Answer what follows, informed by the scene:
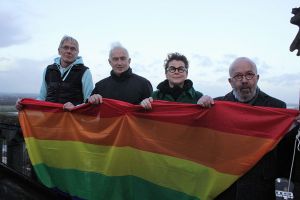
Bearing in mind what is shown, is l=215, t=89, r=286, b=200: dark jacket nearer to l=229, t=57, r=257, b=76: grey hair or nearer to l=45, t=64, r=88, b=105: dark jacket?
l=229, t=57, r=257, b=76: grey hair

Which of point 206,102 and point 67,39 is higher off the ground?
point 67,39

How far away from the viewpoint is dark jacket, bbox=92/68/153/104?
17.5ft

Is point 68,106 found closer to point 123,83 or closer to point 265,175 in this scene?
point 123,83

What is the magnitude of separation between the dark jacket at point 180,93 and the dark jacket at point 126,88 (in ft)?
1.60

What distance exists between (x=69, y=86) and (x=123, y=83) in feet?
2.59

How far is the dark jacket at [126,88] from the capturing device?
5.32 meters

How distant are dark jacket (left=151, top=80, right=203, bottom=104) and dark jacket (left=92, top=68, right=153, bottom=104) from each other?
489 mm

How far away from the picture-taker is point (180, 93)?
4836mm

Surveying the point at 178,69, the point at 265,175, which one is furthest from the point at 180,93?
the point at 265,175

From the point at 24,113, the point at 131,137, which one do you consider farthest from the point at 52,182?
the point at 131,137

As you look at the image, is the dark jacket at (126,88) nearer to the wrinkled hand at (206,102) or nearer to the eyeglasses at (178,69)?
the eyeglasses at (178,69)

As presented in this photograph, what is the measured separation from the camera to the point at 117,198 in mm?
4688

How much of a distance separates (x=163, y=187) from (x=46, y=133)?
1.86 metres

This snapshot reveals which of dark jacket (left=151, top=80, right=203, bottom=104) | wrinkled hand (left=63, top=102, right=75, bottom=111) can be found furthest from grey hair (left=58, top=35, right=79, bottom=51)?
dark jacket (left=151, top=80, right=203, bottom=104)
